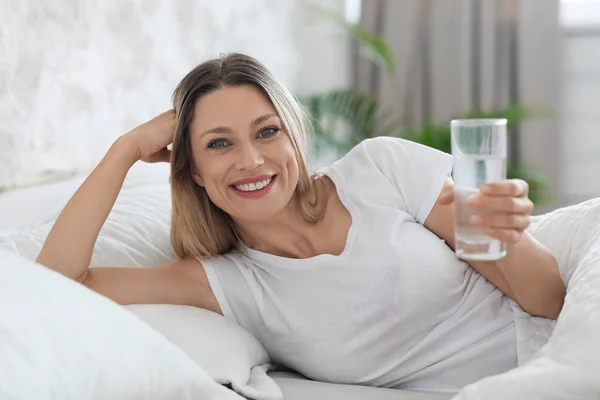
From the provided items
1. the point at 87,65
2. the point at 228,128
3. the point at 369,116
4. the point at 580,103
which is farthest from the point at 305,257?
the point at 580,103

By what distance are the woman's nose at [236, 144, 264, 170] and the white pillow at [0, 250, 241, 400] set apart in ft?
1.55

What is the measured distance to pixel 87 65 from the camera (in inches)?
89.7

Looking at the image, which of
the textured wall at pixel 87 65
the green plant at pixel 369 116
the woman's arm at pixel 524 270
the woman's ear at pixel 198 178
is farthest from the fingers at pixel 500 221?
the green plant at pixel 369 116

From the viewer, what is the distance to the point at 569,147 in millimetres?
3693

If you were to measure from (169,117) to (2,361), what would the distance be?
2.65 ft

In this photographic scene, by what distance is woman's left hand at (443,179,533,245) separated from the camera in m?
1.05

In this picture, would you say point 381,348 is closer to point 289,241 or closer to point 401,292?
point 401,292

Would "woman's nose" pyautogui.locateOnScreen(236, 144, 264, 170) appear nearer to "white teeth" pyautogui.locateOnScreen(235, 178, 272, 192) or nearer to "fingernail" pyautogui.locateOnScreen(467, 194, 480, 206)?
"white teeth" pyautogui.locateOnScreen(235, 178, 272, 192)

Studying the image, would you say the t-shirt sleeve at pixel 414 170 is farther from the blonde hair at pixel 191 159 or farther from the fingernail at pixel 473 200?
the fingernail at pixel 473 200

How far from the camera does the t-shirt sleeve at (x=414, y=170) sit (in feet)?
5.14

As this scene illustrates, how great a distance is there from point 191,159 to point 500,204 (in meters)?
0.70

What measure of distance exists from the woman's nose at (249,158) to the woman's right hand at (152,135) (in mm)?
180

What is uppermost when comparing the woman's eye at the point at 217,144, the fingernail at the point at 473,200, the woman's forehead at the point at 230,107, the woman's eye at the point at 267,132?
the woman's forehead at the point at 230,107

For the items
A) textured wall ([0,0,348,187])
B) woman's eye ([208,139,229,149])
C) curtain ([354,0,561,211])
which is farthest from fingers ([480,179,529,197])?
curtain ([354,0,561,211])
